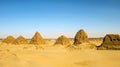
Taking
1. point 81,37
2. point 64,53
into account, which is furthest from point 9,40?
point 64,53

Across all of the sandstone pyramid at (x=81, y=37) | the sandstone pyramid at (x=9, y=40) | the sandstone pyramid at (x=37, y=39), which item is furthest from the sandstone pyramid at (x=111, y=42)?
the sandstone pyramid at (x=9, y=40)

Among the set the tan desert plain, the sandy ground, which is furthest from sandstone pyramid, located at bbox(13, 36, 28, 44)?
the sandy ground

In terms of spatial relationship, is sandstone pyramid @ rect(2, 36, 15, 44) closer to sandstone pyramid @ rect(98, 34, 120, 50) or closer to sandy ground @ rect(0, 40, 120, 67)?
sandstone pyramid @ rect(98, 34, 120, 50)

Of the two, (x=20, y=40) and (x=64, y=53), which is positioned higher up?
(x=20, y=40)

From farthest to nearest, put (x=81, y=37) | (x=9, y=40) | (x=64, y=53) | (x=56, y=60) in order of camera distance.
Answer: (x=9, y=40), (x=81, y=37), (x=64, y=53), (x=56, y=60)

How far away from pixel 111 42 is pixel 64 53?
7.97 m

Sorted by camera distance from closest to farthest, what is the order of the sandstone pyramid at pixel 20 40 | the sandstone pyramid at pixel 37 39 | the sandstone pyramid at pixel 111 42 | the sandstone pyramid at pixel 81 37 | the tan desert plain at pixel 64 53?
the tan desert plain at pixel 64 53
the sandstone pyramid at pixel 111 42
the sandstone pyramid at pixel 81 37
the sandstone pyramid at pixel 37 39
the sandstone pyramid at pixel 20 40

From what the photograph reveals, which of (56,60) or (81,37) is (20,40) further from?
(56,60)

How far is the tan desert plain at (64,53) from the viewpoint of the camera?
13984 mm

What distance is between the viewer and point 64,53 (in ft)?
78.0

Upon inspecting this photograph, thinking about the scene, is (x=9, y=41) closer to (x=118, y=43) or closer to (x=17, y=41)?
(x=17, y=41)

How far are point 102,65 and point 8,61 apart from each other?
238 inches

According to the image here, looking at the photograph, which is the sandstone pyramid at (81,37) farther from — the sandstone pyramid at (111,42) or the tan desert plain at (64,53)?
the sandstone pyramid at (111,42)

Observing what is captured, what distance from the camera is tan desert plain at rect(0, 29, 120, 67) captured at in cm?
1398
